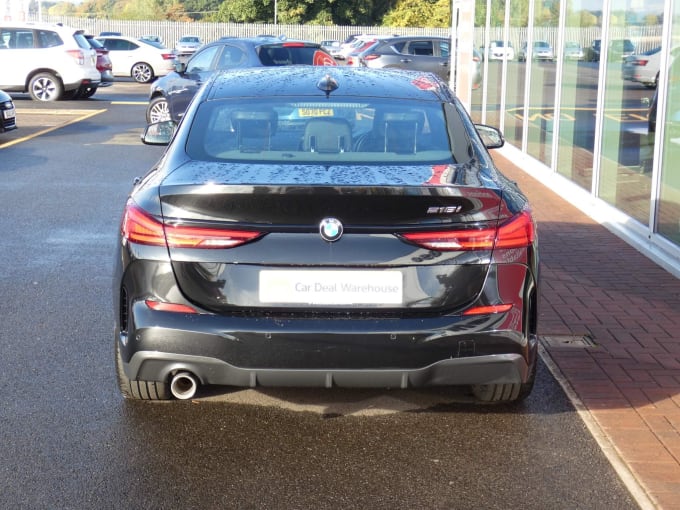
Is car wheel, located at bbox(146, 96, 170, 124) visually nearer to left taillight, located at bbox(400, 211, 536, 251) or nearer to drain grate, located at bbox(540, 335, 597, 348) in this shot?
drain grate, located at bbox(540, 335, 597, 348)

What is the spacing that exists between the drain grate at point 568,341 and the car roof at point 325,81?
153 centimetres

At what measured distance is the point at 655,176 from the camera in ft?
27.8

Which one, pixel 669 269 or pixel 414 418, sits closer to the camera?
pixel 414 418

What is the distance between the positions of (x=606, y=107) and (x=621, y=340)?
15.1 feet

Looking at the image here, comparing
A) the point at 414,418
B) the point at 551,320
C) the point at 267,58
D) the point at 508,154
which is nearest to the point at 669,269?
the point at 551,320

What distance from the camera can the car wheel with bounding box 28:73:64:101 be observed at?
26.0 meters

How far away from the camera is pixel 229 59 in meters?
17.4

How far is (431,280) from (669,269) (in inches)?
168

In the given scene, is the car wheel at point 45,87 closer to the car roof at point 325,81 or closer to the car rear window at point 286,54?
the car rear window at point 286,54

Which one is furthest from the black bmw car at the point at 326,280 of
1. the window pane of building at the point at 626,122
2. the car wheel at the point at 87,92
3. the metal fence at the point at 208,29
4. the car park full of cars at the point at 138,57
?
the metal fence at the point at 208,29

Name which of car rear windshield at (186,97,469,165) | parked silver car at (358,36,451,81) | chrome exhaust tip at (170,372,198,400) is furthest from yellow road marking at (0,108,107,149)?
chrome exhaust tip at (170,372,198,400)

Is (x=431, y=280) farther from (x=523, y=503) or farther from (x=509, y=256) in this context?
(x=523, y=503)

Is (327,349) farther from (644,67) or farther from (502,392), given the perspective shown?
(644,67)

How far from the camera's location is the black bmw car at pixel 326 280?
412 centimetres
